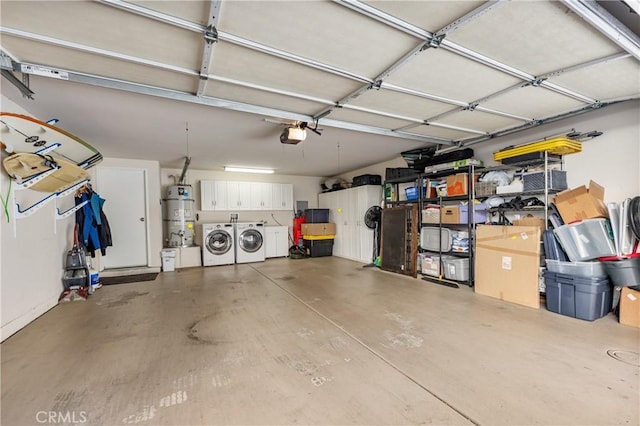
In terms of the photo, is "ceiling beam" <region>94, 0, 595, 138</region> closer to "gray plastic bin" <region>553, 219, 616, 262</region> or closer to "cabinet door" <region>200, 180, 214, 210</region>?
"gray plastic bin" <region>553, 219, 616, 262</region>

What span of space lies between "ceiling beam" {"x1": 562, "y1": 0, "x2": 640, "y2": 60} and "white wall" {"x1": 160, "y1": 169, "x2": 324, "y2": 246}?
22.5ft

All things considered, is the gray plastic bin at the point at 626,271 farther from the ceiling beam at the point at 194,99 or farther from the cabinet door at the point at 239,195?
the cabinet door at the point at 239,195

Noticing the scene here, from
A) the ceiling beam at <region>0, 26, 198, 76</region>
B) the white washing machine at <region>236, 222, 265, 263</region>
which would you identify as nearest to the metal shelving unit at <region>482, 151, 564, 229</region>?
the ceiling beam at <region>0, 26, 198, 76</region>

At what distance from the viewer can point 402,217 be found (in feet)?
16.6

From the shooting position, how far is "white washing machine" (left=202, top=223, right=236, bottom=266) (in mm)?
6156

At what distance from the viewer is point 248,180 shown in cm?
745

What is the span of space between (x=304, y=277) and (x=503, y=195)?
11.2 ft

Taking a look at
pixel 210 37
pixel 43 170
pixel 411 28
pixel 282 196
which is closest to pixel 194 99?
pixel 210 37

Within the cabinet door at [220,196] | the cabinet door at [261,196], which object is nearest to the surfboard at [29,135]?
the cabinet door at [220,196]

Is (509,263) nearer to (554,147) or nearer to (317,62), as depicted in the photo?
(554,147)

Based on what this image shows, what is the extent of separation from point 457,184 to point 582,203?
156 centimetres

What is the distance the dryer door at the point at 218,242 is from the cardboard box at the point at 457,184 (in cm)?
486

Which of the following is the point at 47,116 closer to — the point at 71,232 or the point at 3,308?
the point at 71,232

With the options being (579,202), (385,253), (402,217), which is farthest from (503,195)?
(385,253)
